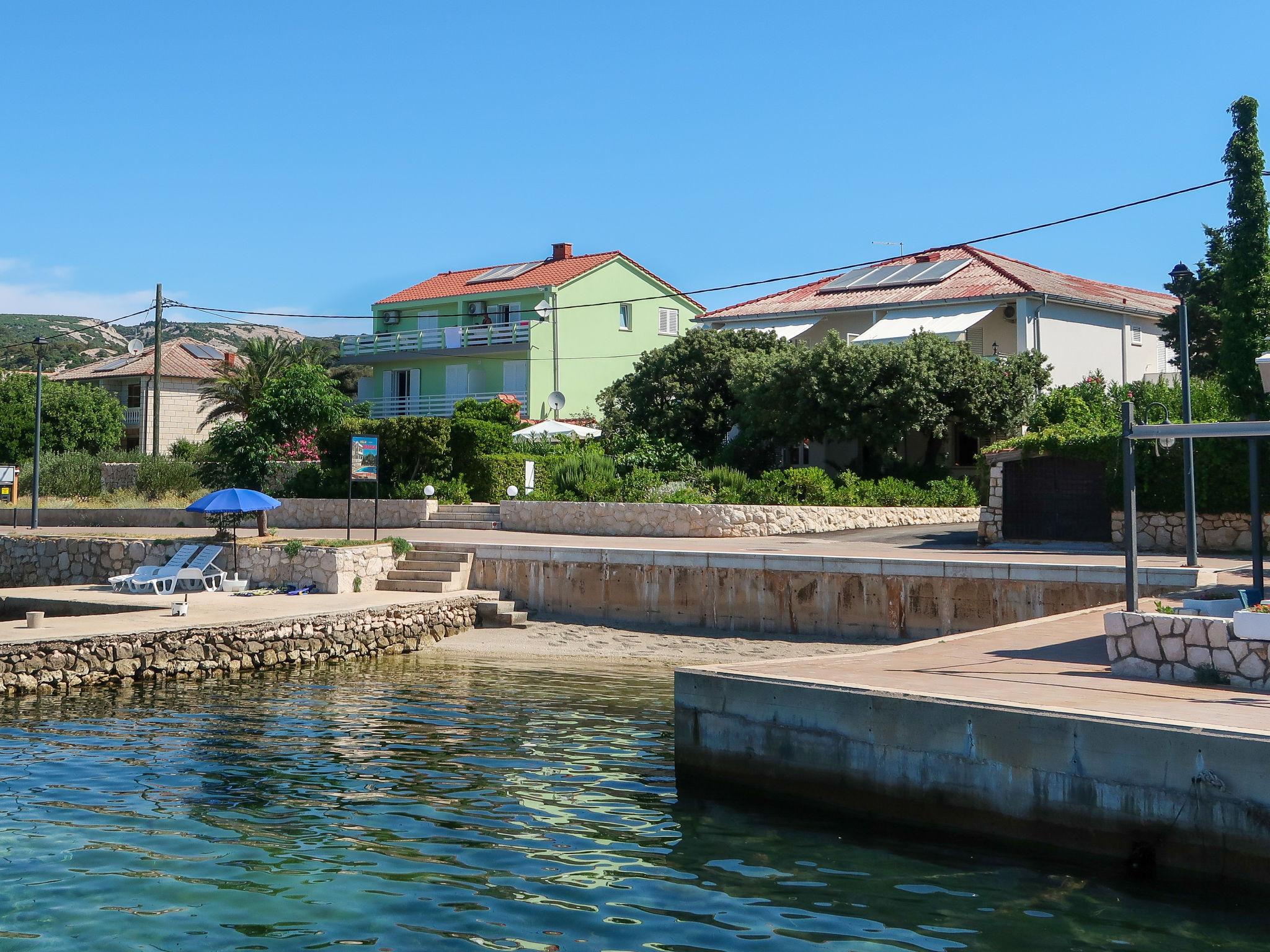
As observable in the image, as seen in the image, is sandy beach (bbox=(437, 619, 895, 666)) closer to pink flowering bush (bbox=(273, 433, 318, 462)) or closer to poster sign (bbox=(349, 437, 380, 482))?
poster sign (bbox=(349, 437, 380, 482))

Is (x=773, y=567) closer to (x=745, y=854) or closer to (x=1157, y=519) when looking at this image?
(x=1157, y=519)

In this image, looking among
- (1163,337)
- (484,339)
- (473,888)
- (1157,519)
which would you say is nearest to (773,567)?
(1157,519)

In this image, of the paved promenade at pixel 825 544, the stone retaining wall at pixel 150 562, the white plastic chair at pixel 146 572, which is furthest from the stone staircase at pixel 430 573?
the white plastic chair at pixel 146 572

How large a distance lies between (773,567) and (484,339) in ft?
106

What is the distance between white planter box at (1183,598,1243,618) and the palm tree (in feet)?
136

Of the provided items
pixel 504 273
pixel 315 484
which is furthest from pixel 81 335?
pixel 315 484

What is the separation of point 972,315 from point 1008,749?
30.9 metres

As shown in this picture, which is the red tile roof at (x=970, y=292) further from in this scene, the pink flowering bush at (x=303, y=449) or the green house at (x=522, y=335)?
the pink flowering bush at (x=303, y=449)

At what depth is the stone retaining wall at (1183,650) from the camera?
1081 centimetres

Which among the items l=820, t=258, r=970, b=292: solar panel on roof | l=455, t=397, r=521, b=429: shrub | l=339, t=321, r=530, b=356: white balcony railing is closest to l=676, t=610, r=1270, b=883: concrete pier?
l=455, t=397, r=521, b=429: shrub

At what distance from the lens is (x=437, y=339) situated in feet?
178

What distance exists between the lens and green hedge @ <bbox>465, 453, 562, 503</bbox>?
34969 millimetres

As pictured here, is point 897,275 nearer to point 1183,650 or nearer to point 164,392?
point 1183,650

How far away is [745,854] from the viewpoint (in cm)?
955
